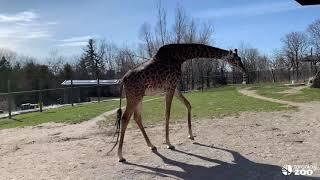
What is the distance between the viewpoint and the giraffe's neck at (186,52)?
938 centimetres

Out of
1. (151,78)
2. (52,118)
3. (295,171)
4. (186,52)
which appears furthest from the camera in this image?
(52,118)

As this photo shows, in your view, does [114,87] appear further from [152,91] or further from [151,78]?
[151,78]

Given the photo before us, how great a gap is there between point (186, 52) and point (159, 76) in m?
0.80

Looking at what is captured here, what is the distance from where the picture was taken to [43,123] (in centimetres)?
1728

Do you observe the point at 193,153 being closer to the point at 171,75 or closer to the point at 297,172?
the point at 171,75

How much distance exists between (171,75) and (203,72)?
35.0 meters

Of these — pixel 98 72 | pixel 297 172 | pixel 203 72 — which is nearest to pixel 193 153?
pixel 297 172

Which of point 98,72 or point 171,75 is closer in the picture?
point 171,75

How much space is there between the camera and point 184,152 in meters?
8.69

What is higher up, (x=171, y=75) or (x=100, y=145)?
(x=171, y=75)

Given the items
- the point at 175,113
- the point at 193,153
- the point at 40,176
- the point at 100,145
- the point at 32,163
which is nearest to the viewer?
the point at 40,176

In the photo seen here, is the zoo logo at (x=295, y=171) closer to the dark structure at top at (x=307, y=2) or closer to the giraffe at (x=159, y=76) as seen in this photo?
the dark structure at top at (x=307, y=2)

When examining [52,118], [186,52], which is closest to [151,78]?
[186,52]

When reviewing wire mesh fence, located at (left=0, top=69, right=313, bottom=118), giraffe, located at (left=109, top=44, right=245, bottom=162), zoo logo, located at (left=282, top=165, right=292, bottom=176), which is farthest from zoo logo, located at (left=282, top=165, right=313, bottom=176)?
wire mesh fence, located at (left=0, top=69, right=313, bottom=118)
